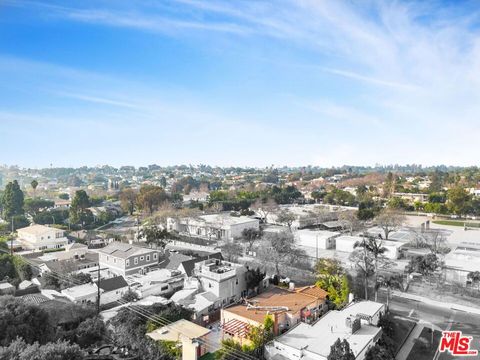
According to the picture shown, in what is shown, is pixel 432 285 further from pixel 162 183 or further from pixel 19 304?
pixel 162 183

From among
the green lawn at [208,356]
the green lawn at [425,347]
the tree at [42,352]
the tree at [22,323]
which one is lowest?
the green lawn at [425,347]

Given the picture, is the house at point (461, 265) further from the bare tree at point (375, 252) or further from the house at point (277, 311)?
the house at point (277, 311)

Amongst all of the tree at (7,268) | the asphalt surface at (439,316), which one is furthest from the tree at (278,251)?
the tree at (7,268)

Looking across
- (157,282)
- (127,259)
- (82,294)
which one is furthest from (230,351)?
(127,259)

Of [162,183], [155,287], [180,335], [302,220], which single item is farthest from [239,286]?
[162,183]

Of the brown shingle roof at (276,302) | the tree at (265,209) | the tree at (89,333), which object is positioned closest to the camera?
the tree at (89,333)

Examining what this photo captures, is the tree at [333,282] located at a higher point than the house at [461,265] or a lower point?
higher

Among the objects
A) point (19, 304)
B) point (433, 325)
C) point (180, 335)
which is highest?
point (19, 304)

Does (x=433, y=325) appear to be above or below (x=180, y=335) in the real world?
below

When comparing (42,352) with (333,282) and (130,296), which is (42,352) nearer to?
(130,296)
